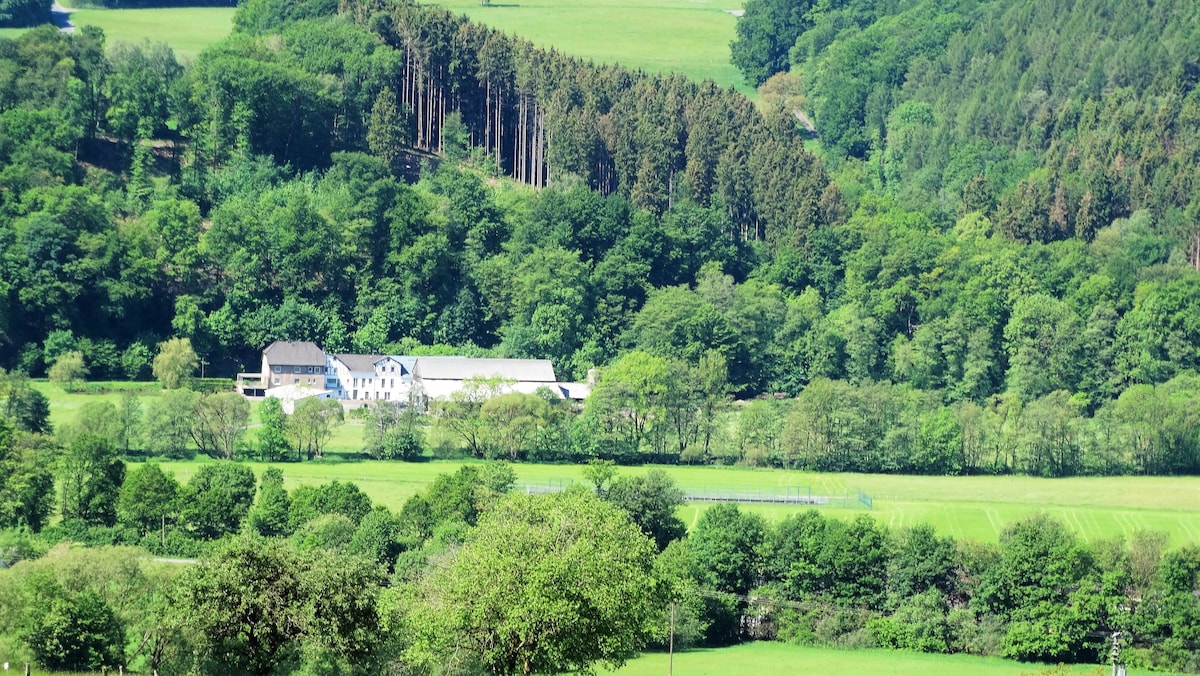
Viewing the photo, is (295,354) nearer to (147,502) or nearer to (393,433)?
(393,433)

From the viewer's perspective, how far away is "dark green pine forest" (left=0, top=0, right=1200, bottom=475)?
400 feet

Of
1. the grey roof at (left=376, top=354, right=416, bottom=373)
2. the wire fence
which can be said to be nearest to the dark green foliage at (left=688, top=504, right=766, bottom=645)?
the wire fence

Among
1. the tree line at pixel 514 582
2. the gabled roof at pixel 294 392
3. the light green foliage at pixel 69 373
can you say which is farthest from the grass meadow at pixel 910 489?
the tree line at pixel 514 582

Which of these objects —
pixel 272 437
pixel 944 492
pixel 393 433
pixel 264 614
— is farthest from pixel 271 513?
pixel 944 492

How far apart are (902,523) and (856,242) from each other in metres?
50.5

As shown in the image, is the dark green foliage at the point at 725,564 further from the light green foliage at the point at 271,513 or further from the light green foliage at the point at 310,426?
the light green foliage at the point at 310,426

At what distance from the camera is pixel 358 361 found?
12762 centimetres

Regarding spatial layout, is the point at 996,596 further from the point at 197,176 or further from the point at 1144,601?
the point at 197,176

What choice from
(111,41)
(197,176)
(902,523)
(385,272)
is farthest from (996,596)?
(111,41)

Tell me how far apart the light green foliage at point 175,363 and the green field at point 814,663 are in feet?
150

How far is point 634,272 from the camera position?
139 metres

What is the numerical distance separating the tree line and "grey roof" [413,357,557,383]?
959 inches

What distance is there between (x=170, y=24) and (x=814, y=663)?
113 m

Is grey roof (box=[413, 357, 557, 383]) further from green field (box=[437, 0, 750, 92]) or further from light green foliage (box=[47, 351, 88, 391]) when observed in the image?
green field (box=[437, 0, 750, 92])
